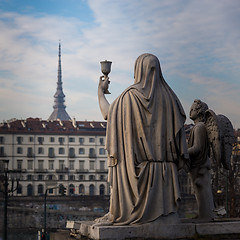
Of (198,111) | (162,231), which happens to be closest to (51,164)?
(198,111)

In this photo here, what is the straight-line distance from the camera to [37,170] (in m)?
151

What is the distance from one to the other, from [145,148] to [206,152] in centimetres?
168

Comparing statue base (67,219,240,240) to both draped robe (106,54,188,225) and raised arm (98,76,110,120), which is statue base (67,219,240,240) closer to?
draped robe (106,54,188,225)

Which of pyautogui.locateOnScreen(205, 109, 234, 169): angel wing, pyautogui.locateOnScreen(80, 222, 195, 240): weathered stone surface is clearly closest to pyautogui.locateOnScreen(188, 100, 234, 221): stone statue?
pyautogui.locateOnScreen(205, 109, 234, 169): angel wing

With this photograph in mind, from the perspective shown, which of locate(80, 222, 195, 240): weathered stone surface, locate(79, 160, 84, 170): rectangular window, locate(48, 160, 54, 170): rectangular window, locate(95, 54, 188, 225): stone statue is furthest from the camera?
locate(79, 160, 84, 170): rectangular window

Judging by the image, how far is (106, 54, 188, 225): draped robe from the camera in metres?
9.57

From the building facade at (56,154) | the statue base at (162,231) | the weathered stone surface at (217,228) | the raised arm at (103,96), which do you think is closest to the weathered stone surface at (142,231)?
the statue base at (162,231)

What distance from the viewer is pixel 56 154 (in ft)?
499

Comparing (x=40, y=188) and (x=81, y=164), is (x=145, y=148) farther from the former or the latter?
(x=81, y=164)

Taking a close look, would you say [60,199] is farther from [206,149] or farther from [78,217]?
[206,149]

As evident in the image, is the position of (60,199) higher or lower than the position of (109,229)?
higher

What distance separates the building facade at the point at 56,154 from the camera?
148625 millimetres

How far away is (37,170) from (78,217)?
42307 millimetres

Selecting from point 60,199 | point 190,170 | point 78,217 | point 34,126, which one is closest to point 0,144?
point 34,126
